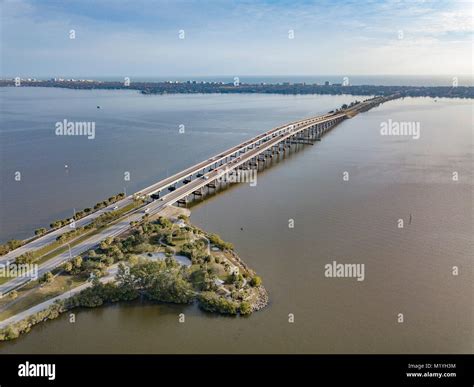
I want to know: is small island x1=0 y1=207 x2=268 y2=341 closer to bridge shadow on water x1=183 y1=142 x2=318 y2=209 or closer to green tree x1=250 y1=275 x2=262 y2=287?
green tree x1=250 y1=275 x2=262 y2=287

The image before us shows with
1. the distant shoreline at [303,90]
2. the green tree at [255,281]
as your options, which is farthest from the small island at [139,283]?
the distant shoreline at [303,90]

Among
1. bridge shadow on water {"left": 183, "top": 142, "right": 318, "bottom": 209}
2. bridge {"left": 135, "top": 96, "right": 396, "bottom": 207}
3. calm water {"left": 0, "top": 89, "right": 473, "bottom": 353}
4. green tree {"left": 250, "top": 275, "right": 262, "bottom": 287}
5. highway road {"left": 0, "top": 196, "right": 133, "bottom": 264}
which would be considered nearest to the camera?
calm water {"left": 0, "top": 89, "right": 473, "bottom": 353}

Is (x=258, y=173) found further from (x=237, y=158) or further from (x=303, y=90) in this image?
(x=303, y=90)

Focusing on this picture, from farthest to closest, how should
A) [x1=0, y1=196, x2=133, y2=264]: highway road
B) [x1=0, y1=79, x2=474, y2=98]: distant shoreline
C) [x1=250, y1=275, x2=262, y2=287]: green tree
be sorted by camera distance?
[x1=0, y1=79, x2=474, y2=98]: distant shoreline → [x1=0, y1=196, x2=133, y2=264]: highway road → [x1=250, y1=275, x2=262, y2=287]: green tree

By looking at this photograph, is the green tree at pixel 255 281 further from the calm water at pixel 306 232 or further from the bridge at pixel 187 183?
the bridge at pixel 187 183

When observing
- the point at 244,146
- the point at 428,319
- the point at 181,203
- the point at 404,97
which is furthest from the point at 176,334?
the point at 404,97

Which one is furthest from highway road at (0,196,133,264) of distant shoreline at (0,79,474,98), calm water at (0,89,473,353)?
distant shoreline at (0,79,474,98)

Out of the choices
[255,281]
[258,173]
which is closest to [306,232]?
[255,281]
